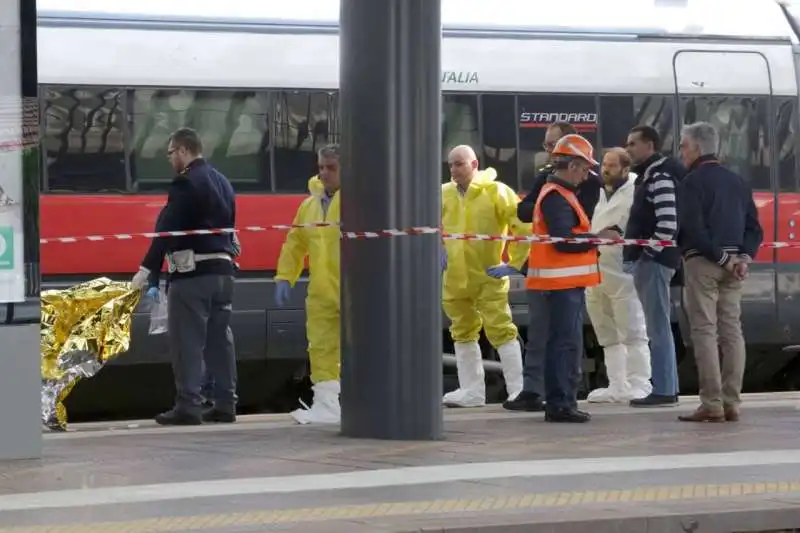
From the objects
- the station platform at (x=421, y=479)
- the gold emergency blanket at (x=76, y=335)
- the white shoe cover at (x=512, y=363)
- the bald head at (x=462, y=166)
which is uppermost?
the bald head at (x=462, y=166)

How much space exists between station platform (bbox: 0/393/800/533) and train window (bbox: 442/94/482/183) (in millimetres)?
3993

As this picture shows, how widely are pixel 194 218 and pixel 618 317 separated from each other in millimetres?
3193

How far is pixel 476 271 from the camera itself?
13453mm

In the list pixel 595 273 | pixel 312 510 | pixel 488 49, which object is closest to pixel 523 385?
pixel 595 273

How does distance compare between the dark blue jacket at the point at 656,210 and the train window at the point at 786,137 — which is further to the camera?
the train window at the point at 786,137

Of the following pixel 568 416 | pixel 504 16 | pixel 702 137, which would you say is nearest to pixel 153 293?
pixel 568 416

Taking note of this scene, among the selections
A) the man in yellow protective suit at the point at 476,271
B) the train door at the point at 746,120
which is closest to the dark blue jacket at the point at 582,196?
the man in yellow protective suit at the point at 476,271

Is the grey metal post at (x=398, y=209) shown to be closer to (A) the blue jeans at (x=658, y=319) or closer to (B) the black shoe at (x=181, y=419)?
(B) the black shoe at (x=181, y=419)

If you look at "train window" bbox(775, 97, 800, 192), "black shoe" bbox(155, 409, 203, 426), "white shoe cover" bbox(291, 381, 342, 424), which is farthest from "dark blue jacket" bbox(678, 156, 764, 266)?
"train window" bbox(775, 97, 800, 192)

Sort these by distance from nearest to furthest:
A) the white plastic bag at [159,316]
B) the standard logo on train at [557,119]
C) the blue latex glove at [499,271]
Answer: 1. the white plastic bag at [159,316]
2. the blue latex glove at [499,271]
3. the standard logo on train at [557,119]

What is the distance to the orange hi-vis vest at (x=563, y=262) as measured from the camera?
38.9ft

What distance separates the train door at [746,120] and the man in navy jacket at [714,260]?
4.43m

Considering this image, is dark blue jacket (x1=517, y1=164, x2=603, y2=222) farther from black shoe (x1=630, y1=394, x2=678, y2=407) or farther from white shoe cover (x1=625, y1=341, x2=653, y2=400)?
black shoe (x1=630, y1=394, x2=678, y2=407)

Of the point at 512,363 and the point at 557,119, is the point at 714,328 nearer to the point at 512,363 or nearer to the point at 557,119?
the point at 512,363
